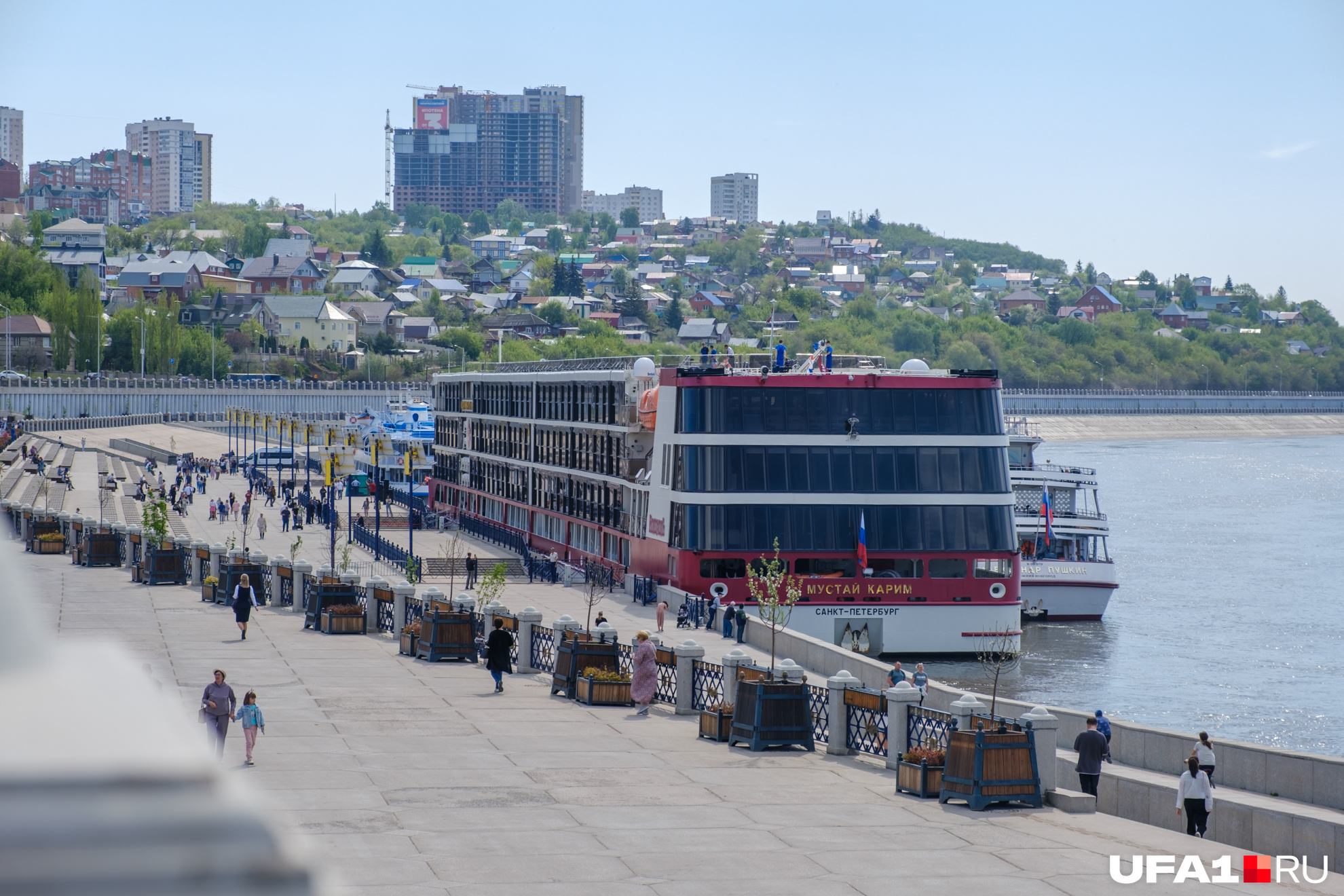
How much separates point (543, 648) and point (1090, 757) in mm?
12860

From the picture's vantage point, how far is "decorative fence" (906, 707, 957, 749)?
20125mm

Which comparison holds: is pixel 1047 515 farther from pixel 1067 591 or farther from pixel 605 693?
pixel 605 693

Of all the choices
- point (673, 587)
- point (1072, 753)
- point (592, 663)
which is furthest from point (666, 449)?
point (1072, 753)

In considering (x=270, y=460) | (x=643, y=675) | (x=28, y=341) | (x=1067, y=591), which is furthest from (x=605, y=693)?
(x=28, y=341)

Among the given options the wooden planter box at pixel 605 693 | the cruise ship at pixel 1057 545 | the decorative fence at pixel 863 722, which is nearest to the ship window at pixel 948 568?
the cruise ship at pixel 1057 545

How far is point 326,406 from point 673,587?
469 ft

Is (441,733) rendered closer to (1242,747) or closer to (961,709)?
(961,709)

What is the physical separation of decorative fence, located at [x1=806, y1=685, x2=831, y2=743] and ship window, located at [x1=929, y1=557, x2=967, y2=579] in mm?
20638

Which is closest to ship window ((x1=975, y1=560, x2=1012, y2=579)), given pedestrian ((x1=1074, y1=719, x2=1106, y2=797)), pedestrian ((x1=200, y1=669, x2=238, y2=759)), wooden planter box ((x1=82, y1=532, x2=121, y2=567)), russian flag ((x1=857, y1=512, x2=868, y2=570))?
russian flag ((x1=857, y1=512, x2=868, y2=570))

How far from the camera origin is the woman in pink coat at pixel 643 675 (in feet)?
86.1

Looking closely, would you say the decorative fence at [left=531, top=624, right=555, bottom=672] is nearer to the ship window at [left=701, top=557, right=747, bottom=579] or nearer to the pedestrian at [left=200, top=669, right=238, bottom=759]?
the pedestrian at [left=200, top=669, right=238, bottom=759]

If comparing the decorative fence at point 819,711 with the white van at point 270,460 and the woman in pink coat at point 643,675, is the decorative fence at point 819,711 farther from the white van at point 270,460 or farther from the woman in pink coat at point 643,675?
the white van at point 270,460

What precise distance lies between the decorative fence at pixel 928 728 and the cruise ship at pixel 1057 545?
34657 mm

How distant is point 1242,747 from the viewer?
22.5 metres
